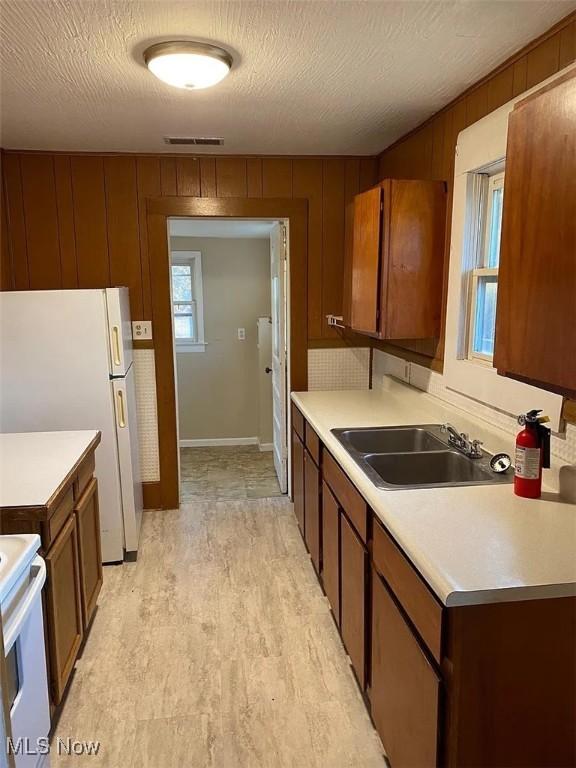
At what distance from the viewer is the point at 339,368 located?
12.5 ft

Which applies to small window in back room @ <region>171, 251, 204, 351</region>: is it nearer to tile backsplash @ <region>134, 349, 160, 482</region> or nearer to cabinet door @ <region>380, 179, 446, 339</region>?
tile backsplash @ <region>134, 349, 160, 482</region>

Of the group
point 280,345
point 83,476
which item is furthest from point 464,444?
point 280,345

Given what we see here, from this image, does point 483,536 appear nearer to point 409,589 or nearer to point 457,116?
point 409,589

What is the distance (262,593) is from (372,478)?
1256 millimetres

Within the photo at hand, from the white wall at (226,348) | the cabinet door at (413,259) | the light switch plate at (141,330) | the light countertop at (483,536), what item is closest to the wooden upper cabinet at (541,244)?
the light countertop at (483,536)

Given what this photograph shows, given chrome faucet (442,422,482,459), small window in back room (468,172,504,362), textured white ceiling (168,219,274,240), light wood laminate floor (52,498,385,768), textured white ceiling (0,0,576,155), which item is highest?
textured white ceiling (0,0,576,155)

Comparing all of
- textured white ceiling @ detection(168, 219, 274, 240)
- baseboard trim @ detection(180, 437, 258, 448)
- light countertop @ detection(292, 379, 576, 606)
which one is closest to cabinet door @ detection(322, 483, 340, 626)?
light countertop @ detection(292, 379, 576, 606)

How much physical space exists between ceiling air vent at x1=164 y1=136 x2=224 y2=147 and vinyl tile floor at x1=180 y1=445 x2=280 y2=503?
7.87ft

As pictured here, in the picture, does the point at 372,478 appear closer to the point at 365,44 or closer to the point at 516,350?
the point at 516,350

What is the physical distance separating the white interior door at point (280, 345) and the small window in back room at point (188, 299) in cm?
128

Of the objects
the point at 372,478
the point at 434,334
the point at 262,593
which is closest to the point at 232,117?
the point at 434,334

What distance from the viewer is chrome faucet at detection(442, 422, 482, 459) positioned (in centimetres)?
207

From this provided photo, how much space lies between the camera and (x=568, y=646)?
4.15ft

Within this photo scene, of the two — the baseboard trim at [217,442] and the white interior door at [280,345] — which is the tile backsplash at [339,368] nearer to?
the white interior door at [280,345]
